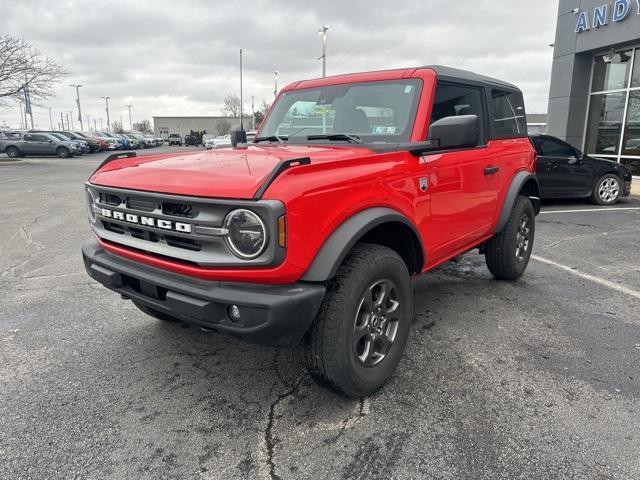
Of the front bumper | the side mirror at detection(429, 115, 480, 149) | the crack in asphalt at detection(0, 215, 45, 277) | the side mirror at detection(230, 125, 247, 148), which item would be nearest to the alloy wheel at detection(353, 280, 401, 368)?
the front bumper

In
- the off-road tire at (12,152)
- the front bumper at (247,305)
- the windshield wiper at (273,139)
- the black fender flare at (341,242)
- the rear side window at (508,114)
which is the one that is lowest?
the off-road tire at (12,152)

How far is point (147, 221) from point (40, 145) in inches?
1228

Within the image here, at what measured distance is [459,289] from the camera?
4.69 m

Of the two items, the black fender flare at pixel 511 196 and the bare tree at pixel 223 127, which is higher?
the bare tree at pixel 223 127

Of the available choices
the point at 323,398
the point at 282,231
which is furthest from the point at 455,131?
the point at 323,398

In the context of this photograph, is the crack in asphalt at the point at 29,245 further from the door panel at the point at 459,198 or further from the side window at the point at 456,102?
the side window at the point at 456,102

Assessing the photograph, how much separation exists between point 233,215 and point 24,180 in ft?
51.9

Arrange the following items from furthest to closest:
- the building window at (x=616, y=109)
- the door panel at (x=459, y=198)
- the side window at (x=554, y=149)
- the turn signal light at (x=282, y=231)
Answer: the building window at (x=616, y=109) → the side window at (x=554, y=149) → the door panel at (x=459, y=198) → the turn signal light at (x=282, y=231)

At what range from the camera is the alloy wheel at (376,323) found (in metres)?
2.64

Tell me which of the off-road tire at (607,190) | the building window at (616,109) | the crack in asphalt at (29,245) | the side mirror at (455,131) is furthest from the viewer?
the building window at (616,109)

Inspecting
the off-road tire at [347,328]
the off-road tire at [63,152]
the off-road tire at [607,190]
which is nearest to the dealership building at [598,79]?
the off-road tire at [607,190]

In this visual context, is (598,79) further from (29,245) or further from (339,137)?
(29,245)

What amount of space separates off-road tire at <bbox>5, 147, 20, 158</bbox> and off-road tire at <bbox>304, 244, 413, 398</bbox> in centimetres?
3196

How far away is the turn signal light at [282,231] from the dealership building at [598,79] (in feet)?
47.1
